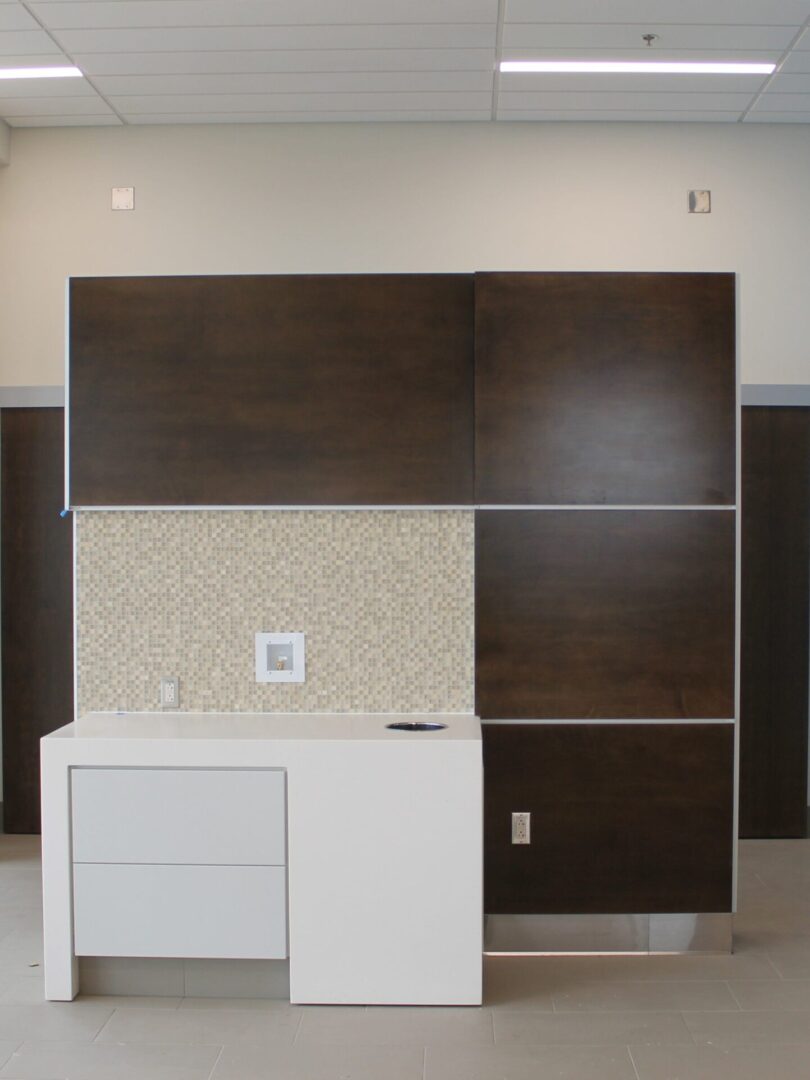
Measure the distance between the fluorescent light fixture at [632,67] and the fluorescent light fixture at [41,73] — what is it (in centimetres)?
190

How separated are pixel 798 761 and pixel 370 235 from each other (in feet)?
11.1

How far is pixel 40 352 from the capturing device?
218 inches

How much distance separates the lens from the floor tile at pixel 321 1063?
2.96 meters

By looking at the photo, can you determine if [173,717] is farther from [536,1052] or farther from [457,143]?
[457,143]

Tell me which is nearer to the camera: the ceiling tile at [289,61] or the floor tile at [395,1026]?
the floor tile at [395,1026]

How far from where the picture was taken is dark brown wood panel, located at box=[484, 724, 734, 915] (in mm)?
3881

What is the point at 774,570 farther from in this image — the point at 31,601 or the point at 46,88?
the point at 46,88

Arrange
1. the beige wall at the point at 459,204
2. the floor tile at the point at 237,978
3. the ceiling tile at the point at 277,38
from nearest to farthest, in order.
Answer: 1. the floor tile at the point at 237,978
2. the ceiling tile at the point at 277,38
3. the beige wall at the point at 459,204

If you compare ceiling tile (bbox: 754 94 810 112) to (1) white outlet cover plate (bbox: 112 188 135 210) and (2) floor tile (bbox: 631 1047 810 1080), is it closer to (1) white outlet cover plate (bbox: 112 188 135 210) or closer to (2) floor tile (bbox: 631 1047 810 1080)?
(1) white outlet cover plate (bbox: 112 188 135 210)

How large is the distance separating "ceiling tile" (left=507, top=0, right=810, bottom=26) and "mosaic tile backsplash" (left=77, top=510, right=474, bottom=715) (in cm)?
206

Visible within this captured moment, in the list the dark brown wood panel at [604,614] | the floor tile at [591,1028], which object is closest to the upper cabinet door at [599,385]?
the dark brown wood panel at [604,614]

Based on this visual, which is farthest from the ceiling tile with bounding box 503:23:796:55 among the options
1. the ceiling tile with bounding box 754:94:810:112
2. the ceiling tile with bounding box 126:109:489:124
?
the ceiling tile with bounding box 126:109:489:124

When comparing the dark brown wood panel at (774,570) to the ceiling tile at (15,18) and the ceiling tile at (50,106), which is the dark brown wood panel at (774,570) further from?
the ceiling tile at (15,18)

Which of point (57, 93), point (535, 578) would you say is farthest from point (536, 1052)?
point (57, 93)
